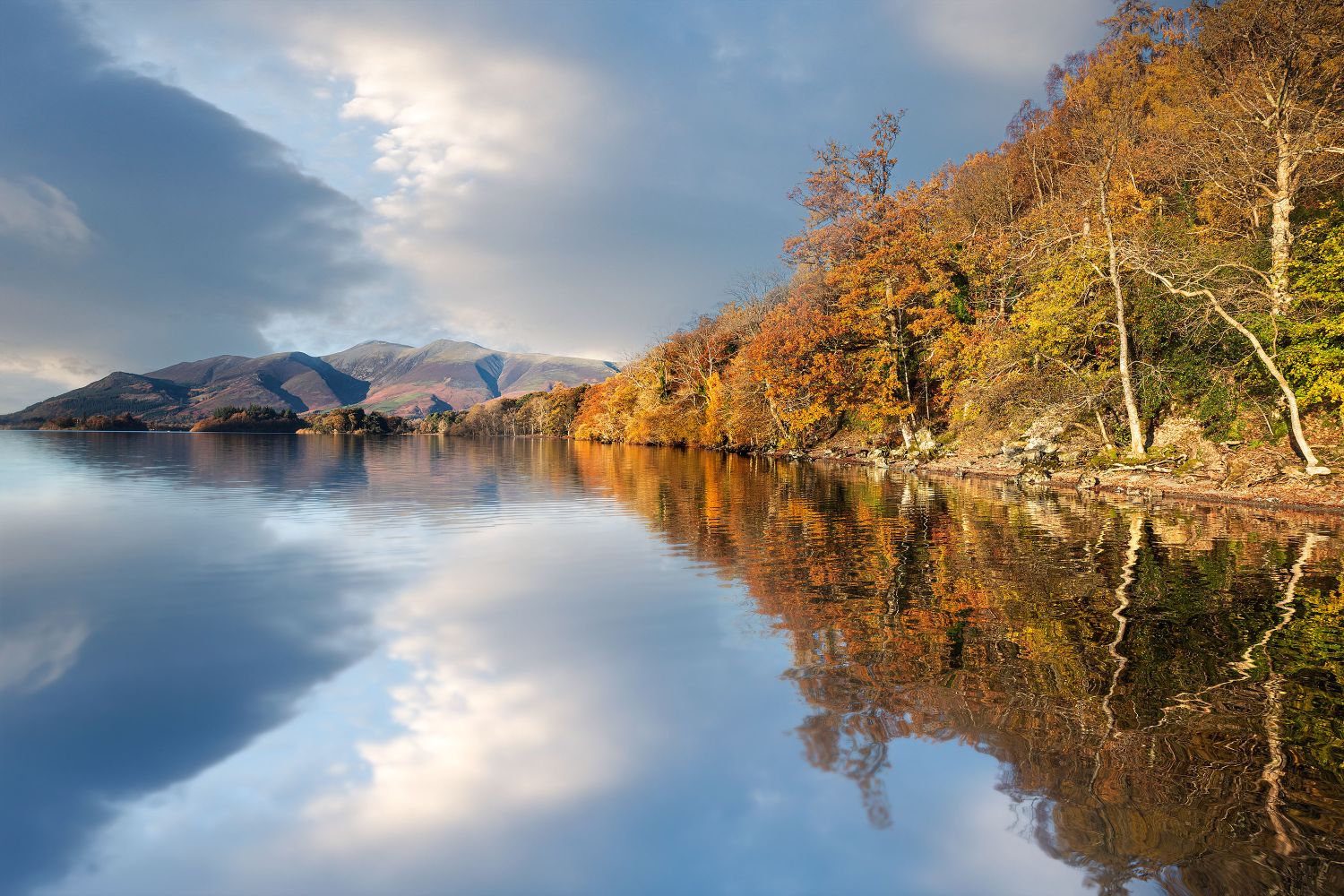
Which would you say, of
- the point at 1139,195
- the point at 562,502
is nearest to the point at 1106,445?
the point at 1139,195

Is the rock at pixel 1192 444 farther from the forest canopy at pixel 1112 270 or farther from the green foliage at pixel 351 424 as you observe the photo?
the green foliage at pixel 351 424

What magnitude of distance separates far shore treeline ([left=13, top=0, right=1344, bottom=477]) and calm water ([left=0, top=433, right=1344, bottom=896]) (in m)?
13.1

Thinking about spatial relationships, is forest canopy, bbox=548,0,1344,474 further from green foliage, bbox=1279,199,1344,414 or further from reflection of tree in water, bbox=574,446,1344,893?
reflection of tree in water, bbox=574,446,1344,893

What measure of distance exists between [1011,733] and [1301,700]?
2.65m

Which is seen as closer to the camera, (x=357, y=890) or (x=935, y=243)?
(x=357, y=890)

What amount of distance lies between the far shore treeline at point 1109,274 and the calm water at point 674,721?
13.1 metres

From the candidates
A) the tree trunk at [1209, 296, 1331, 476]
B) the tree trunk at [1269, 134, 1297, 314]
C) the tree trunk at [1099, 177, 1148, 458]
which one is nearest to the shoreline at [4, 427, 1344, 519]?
the tree trunk at [1209, 296, 1331, 476]

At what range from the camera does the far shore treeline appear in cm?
2102

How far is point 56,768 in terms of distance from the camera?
4.69 m

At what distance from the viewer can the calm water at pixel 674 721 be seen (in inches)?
148

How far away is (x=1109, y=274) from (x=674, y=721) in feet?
92.1

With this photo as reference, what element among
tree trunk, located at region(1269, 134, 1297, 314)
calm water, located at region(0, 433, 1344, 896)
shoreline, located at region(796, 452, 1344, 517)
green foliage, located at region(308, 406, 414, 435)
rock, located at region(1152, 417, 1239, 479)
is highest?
tree trunk, located at region(1269, 134, 1297, 314)

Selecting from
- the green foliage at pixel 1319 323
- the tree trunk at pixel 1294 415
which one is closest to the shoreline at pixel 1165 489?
the tree trunk at pixel 1294 415

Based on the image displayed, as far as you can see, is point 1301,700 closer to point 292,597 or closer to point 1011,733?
point 1011,733
